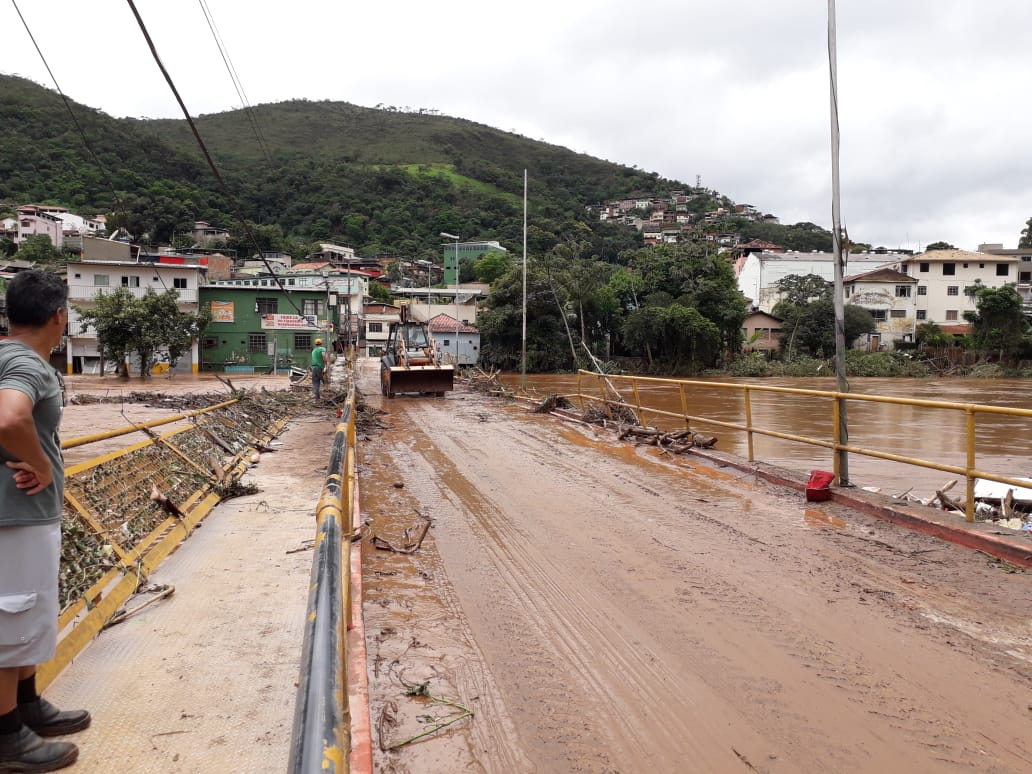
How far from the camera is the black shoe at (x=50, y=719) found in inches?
120

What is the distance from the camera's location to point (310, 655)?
2.04 meters

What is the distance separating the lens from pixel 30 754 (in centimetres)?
285

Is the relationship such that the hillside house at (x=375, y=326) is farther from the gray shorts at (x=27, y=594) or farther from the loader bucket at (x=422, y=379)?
the gray shorts at (x=27, y=594)

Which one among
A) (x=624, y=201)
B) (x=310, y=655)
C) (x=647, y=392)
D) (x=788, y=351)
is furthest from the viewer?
(x=624, y=201)

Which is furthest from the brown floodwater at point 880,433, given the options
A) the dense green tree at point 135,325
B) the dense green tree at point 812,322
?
the dense green tree at point 135,325

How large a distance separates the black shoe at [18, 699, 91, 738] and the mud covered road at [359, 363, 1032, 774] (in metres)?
Result: 1.29

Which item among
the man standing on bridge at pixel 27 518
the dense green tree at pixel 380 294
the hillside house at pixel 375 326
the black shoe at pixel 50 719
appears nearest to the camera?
the man standing on bridge at pixel 27 518

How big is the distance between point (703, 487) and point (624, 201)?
187 metres

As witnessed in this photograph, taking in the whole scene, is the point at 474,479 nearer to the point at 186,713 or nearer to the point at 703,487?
the point at 703,487

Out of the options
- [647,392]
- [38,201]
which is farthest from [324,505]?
[38,201]

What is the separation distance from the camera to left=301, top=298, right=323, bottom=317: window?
52.6 metres

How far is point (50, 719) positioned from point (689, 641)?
3.35 metres

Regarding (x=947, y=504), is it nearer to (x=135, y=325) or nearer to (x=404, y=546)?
(x=404, y=546)

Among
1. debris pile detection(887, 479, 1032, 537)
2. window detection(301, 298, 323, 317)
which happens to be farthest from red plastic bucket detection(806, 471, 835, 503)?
window detection(301, 298, 323, 317)
